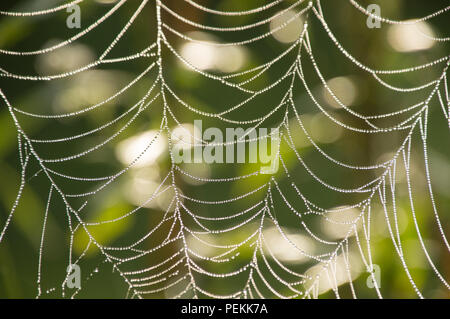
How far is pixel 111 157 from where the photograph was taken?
0.95 metres

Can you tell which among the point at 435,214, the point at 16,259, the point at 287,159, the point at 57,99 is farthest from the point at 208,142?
the point at 16,259

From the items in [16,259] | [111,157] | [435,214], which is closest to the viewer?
[435,214]

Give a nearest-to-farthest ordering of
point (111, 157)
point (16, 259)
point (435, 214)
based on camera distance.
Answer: point (435, 214)
point (111, 157)
point (16, 259)

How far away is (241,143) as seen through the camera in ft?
2.87

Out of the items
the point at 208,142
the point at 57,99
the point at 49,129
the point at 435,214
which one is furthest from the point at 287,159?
the point at 49,129

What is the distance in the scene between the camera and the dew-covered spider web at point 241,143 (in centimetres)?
85

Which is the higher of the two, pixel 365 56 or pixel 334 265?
pixel 365 56

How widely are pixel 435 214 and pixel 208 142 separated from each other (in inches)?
14.6

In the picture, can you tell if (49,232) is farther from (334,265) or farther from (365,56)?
(365,56)

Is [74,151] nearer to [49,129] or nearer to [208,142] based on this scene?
[49,129]

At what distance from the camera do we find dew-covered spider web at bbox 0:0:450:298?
85cm

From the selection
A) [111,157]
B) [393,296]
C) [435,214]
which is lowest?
[393,296]

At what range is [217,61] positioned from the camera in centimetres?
91

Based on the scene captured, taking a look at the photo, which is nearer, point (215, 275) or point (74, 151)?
point (215, 275)
